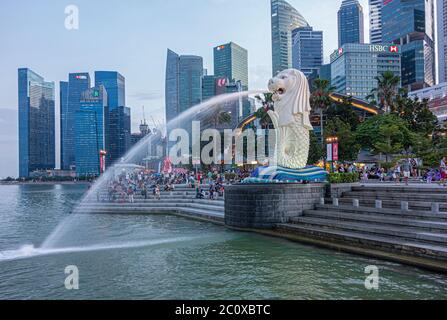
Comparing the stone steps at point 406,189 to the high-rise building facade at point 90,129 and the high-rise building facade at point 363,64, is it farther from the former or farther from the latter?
the high-rise building facade at point 363,64

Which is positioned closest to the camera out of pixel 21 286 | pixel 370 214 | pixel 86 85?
pixel 21 286

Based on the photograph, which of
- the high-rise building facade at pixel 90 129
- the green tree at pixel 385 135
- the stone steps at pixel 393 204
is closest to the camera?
the stone steps at pixel 393 204

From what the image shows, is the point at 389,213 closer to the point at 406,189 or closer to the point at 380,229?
the point at 380,229

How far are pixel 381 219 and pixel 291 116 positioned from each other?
7125 mm

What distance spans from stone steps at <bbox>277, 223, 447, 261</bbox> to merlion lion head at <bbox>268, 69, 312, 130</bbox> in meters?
5.89

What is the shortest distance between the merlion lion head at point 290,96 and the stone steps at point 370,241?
5.89 meters

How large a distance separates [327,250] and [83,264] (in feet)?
29.3

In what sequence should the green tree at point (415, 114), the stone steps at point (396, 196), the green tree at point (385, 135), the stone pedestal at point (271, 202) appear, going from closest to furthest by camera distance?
the stone steps at point (396, 196), the stone pedestal at point (271, 202), the green tree at point (385, 135), the green tree at point (415, 114)

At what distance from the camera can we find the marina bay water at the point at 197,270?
362 inches

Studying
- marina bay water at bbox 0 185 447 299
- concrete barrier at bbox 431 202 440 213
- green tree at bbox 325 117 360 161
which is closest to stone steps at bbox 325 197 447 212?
concrete barrier at bbox 431 202 440 213

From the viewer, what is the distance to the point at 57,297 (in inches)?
359

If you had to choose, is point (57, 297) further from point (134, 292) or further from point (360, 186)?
point (360, 186)

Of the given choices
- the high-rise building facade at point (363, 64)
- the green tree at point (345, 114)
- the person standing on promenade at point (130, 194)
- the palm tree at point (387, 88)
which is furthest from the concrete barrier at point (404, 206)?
the high-rise building facade at point (363, 64)
